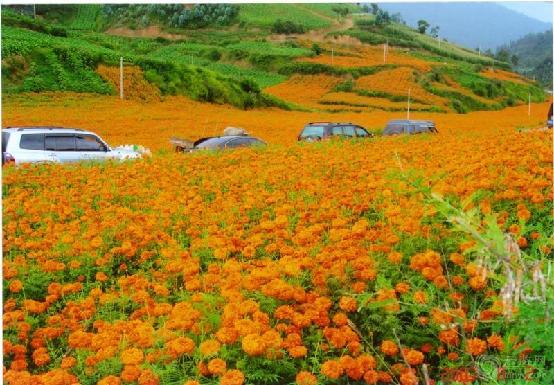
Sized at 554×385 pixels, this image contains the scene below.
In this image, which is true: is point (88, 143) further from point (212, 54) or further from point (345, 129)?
point (212, 54)

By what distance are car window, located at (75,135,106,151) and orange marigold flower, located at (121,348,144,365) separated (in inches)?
264

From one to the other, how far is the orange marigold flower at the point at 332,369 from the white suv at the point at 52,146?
609 centimetres

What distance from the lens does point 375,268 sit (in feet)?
10.0

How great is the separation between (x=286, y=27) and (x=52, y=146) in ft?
18.8

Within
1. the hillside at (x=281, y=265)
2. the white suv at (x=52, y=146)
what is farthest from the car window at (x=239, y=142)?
the white suv at (x=52, y=146)

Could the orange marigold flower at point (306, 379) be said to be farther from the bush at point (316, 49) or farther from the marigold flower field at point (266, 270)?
the bush at point (316, 49)

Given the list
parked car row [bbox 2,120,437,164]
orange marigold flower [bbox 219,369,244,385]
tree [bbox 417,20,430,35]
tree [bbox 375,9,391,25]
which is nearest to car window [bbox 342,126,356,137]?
tree [bbox 375,9,391,25]

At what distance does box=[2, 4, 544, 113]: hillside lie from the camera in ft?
38.9

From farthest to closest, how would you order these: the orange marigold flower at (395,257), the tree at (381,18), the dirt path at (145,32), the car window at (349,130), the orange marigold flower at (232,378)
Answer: the dirt path at (145,32)
the tree at (381,18)
the car window at (349,130)
the orange marigold flower at (395,257)
the orange marigold flower at (232,378)

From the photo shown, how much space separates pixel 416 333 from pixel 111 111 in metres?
12.4

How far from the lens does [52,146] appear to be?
855cm

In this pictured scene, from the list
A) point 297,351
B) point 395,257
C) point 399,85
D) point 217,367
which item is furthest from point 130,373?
point 399,85

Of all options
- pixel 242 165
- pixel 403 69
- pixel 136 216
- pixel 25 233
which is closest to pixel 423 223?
pixel 136 216

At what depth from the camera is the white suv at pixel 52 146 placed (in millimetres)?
8258
